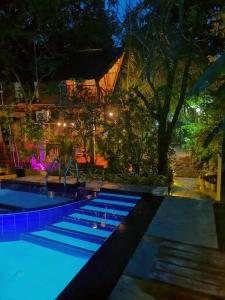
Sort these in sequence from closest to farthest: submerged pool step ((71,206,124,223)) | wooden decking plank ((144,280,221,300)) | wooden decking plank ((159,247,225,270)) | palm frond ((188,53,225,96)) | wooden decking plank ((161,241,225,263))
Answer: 1. palm frond ((188,53,225,96))
2. wooden decking plank ((144,280,221,300))
3. wooden decking plank ((159,247,225,270))
4. wooden decking plank ((161,241,225,263))
5. submerged pool step ((71,206,124,223))

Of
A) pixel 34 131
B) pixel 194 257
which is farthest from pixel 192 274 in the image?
pixel 34 131

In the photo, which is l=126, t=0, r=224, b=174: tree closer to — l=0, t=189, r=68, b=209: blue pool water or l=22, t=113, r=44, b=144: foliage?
l=0, t=189, r=68, b=209: blue pool water

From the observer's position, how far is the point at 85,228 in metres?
4.78

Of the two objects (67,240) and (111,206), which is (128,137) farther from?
(67,240)

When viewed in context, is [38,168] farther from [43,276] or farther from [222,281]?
[222,281]

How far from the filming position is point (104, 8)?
42.2 ft

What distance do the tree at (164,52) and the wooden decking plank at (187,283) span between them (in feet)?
18.6

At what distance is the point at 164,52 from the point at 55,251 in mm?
6302

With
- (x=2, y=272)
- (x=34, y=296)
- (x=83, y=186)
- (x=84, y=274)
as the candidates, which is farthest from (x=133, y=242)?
(x=83, y=186)

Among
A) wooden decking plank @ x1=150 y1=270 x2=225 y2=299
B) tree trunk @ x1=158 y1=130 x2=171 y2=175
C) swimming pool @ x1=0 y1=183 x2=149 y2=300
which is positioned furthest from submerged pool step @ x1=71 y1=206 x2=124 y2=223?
tree trunk @ x1=158 y1=130 x2=171 y2=175

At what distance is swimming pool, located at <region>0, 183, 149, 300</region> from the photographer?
3523 mm

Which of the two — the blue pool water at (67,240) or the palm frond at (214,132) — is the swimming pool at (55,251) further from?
the palm frond at (214,132)

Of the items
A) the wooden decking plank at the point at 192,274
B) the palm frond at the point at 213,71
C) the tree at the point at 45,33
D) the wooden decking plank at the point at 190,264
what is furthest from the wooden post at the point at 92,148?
the palm frond at the point at 213,71

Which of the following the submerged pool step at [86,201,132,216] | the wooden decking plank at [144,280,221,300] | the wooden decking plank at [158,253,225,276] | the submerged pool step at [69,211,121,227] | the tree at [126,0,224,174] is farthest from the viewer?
the tree at [126,0,224,174]
